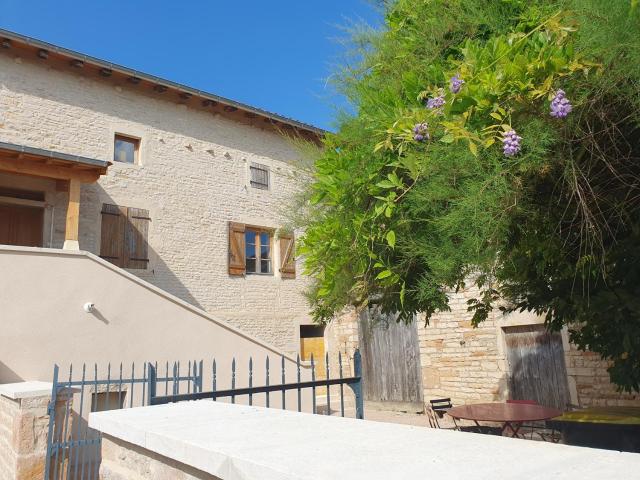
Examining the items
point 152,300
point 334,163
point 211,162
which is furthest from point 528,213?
point 211,162

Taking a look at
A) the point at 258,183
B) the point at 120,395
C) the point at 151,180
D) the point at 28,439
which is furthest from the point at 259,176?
the point at 28,439

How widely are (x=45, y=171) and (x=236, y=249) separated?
5.39 m

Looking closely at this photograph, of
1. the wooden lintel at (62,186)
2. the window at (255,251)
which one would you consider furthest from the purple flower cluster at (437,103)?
the window at (255,251)

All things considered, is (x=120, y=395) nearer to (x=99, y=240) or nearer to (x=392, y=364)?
(x=99, y=240)

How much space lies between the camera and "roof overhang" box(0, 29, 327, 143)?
10656mm

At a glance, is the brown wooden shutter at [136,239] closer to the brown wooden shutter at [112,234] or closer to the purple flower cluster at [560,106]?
the brown wooden shutter at [112,234]

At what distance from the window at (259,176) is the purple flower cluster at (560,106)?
1312 centimetres

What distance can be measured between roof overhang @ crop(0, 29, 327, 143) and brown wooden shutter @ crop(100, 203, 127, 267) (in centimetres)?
322

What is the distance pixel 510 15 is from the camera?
235 centimetres

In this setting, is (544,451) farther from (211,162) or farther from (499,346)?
(211,162)

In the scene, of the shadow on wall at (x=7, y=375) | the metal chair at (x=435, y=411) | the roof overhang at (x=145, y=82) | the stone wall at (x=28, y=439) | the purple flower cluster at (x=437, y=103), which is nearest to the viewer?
the purple flower cluster at (x=437, y=103)

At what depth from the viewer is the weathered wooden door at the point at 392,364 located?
11.8m

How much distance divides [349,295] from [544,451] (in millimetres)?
1460

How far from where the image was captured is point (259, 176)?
48.5 ft
